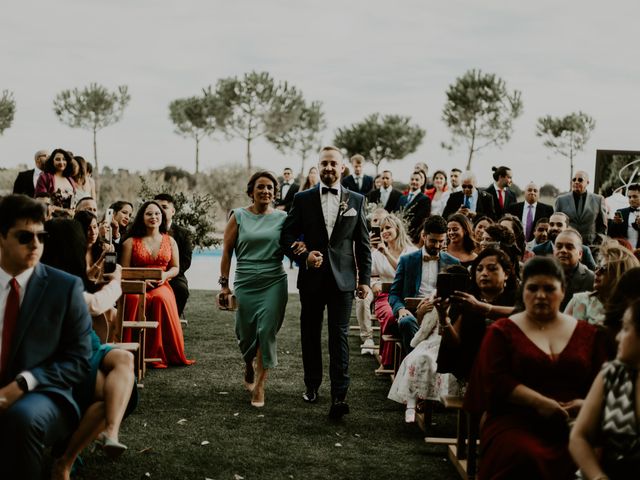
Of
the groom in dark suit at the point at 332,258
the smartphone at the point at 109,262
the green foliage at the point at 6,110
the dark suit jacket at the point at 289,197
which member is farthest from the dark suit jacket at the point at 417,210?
the green foliage at the point at 6,110

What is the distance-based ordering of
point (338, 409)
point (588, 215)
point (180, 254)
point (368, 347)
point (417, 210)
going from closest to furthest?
point (338, 409)
point (368, 347)
point (180, 254)
point (588, 215)
point (417, 210)

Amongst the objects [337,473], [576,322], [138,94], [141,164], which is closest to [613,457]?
[576,322]

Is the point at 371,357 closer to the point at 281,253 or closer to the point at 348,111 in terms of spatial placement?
the point at 281,253

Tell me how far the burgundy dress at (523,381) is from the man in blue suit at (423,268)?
7.90 feet

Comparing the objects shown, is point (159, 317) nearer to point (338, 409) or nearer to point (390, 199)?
point (338, 409)

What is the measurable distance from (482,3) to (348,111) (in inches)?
978

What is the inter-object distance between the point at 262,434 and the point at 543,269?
260 centimetres

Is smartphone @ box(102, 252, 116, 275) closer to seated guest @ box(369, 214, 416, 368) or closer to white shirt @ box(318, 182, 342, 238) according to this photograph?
white shirt @ box(318, 182, 342, 238)

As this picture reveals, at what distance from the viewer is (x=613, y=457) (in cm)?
Result: 321

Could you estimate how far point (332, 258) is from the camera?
6.24 meters

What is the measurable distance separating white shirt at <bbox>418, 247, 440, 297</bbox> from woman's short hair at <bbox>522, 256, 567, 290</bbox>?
8.39 ft

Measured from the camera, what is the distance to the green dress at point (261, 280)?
654cm

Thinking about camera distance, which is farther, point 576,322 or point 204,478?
point 204,478

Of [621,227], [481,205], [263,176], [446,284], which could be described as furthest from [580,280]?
[481,205]
